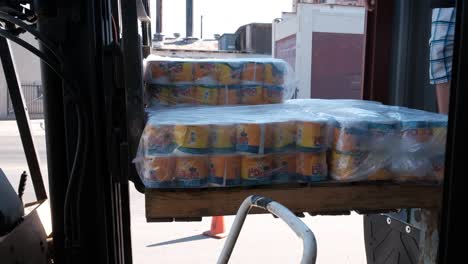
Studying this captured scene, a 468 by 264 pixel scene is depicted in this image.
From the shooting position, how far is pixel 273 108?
89.2 inches

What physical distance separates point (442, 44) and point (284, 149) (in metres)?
1.14

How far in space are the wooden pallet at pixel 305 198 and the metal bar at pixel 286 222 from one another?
191 millimetres

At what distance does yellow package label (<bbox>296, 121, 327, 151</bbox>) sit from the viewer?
6.17 ft

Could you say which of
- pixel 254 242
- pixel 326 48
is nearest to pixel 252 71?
pixel 254 242

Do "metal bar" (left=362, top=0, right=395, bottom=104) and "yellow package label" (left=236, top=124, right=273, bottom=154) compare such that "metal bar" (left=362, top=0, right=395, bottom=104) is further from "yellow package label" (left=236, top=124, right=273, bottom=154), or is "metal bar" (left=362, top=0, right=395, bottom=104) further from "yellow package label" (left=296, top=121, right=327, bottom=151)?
"yellow package label" (left=236, top=124, right=273, bottom=154)

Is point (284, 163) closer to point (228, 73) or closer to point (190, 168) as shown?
point (190, 168)

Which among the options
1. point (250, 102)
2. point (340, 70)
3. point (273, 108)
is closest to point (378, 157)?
point (273, 108)

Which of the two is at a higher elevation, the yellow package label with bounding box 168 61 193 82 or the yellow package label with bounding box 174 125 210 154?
the yellow package label with bounding box 168 61 193 82

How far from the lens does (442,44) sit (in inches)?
93.8

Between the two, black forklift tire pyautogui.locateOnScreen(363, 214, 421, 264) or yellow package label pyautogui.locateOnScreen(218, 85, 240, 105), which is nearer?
yellow package label pyautogui.locateOnScreen(218, 85, 240, 105)

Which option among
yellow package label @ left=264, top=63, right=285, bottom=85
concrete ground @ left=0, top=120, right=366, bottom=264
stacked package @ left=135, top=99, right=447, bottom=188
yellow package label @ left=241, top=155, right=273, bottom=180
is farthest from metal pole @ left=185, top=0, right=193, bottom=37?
yellow package label @ left=241, top=155, right=273, bottom=180

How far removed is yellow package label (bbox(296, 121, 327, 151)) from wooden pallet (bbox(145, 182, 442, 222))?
0.16 meters

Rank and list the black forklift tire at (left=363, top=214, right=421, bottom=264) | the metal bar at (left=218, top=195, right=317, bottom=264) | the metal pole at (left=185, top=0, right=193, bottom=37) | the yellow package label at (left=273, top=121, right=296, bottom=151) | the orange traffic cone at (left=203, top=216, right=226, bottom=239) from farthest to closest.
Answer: the metal pole at (left=185, top=0, right=193, bottom=37) < the orange traffic cone at (left=203, top=216, right=226, bottom=239) < the black forklift tire at (left=363, top=214, right=421, bottom=264) < the yellow package label at (left=273, top=121, right=296, bottom=151) < the metal bar at (left=218, top=195, right=317, bottom=264)

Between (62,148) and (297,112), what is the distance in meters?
1.04
